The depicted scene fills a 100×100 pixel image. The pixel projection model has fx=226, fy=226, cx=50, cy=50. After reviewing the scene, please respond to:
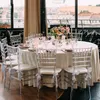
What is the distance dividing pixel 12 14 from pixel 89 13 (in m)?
2.93

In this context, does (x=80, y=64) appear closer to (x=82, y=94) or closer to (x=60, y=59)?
(x=60, y=59)

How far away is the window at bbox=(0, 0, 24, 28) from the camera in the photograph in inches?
328

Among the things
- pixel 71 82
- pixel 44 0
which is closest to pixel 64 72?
pixel 71 82

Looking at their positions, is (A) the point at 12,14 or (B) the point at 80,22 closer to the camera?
(A) the point at 12,14

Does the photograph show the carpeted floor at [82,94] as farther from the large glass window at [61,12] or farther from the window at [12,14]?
the window at [12,14]

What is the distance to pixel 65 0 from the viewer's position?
8555 millimetres

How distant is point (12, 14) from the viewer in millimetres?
8383

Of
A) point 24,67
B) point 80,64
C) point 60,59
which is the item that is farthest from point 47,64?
point 80,64

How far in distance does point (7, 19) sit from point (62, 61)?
174 inches

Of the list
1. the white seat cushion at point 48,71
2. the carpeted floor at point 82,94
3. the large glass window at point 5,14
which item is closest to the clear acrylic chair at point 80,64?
the carpeted floor at point 82,94

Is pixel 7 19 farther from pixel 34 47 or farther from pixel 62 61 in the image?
pixel 62 61

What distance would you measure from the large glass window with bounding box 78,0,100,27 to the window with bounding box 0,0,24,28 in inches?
87.1

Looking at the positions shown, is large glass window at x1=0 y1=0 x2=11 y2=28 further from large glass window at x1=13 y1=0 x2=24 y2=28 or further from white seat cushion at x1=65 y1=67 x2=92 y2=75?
white seat cushion at x1=65 y1=67 x2=92 y2=75

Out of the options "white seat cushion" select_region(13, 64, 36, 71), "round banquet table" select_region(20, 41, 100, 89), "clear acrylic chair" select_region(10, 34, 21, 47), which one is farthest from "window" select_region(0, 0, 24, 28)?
"white seat cushion" select_region(13, 64, 36, 71)
